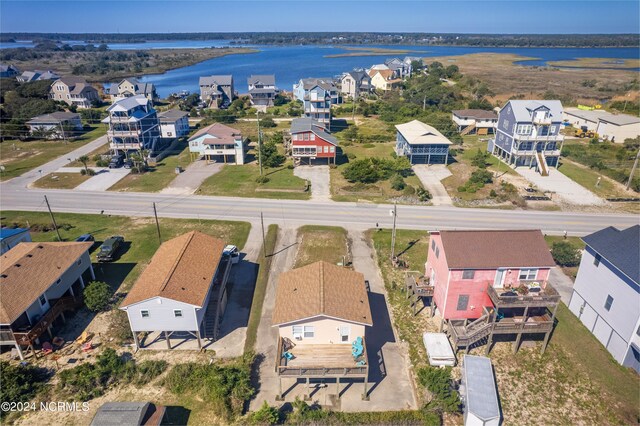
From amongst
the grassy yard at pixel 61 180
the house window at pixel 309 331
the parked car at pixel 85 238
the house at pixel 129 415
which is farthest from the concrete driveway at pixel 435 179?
the grassy yard at pixel 61 180

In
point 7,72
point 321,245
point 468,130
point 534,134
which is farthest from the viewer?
point 7,72

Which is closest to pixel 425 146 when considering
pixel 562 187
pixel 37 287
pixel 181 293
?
pixel 562 187

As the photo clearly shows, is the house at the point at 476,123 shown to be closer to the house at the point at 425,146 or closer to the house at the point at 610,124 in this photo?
the house at the point at 610,124

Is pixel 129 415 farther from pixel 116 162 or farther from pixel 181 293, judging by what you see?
pixel 116 162

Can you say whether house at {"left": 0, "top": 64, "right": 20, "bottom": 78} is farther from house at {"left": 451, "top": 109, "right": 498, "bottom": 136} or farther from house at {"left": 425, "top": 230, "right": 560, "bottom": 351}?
house at {"left": 425, "top": 230, "right": 560, "bottom": 351}

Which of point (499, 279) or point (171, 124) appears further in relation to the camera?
point (171, 124)

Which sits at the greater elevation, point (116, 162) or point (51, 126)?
point (51, 126)
